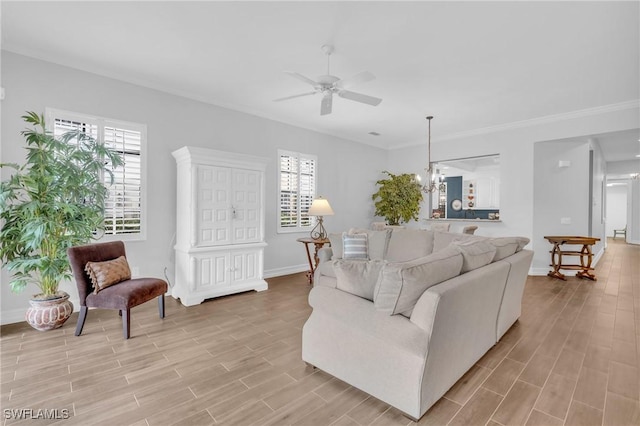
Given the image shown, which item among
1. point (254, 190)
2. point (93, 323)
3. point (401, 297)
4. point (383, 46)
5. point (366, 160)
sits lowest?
point (93, 323)

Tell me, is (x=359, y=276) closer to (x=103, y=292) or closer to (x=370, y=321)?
(x=370, y=321)

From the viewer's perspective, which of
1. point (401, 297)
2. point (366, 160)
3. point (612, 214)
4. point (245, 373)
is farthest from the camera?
point (612, 214)

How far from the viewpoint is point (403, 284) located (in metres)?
1.79

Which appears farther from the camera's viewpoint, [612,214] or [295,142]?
[612,214]

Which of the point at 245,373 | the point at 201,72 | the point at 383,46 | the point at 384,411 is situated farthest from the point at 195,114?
the point at 384,411

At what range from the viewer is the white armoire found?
3.98m

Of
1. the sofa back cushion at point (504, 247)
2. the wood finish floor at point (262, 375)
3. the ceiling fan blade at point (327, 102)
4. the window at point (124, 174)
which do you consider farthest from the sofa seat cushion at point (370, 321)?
the window at point (124, 174)

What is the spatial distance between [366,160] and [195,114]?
4.23 meters

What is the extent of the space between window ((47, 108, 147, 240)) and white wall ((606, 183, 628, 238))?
17289 millimetres

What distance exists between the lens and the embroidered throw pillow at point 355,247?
435 cm

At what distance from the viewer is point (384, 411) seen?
6.16ft

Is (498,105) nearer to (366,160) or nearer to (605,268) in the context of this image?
(366,160)

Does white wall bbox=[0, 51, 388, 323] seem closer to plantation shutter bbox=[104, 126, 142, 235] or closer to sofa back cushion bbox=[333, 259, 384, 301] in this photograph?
plantation shutter bbox=[104, 126, 142, 235]

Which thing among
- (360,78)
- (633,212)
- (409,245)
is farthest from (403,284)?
(633,212)
